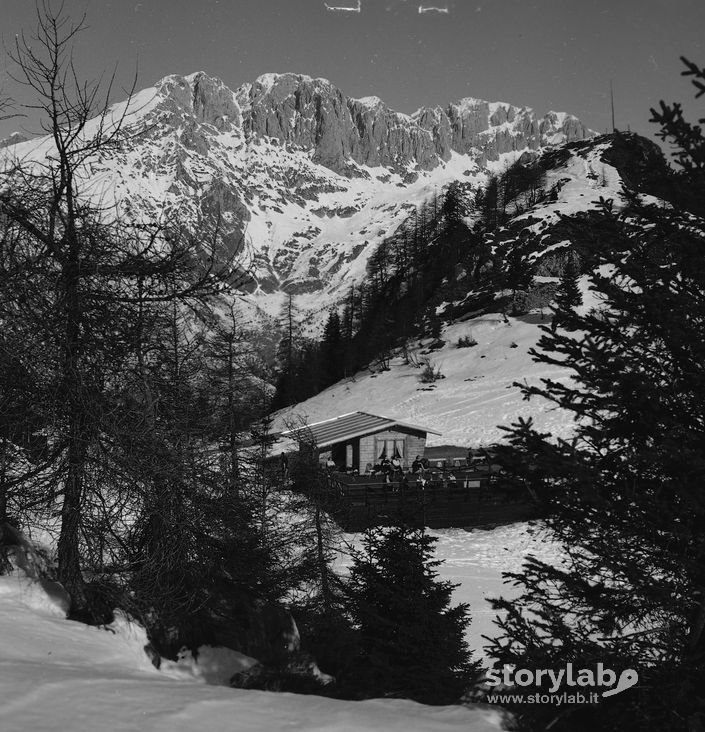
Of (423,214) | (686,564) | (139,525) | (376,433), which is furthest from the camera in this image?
(423,214)

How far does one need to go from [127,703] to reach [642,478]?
5.12 metres

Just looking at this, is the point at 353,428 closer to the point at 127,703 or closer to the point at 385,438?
the point at 385,438

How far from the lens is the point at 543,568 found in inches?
220

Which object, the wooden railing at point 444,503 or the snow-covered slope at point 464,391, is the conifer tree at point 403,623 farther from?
the snow-covered slope at point 464,391

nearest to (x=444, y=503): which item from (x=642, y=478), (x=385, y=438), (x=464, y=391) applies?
(x=385, y=438)

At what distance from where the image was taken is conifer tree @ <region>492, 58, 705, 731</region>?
4875 mm

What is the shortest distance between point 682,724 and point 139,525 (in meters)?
6.76

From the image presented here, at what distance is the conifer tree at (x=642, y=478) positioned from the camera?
16.0 ft

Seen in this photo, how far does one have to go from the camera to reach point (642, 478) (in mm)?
5750

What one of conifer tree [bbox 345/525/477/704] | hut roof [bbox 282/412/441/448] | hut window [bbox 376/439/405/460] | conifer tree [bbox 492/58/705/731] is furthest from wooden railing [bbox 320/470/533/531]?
conifer tree [bbox 492/58/705/731]

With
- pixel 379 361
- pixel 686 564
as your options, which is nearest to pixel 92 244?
pixel 686 564

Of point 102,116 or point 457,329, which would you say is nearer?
point 102,116

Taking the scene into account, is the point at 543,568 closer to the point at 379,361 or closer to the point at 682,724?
the point at 682,724

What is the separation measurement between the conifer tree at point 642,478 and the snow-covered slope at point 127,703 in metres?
1.26
